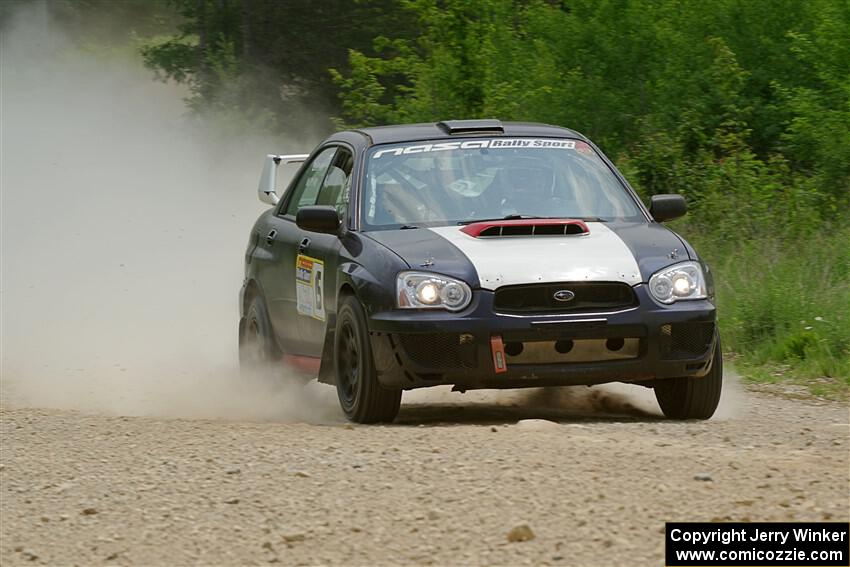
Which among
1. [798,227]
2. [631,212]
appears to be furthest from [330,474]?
[798,227]

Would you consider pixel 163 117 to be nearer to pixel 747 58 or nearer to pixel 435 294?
pixel 747 58

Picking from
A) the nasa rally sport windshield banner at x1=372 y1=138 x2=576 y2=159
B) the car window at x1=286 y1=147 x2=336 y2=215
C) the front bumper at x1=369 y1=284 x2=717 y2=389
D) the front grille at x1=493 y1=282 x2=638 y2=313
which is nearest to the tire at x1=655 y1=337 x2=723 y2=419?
the front bumper at x1=369 y1=284 x2=717 y2=389

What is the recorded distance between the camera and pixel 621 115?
20.2 metres

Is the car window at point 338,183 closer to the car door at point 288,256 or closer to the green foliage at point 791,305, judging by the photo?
the car door at point 288,256

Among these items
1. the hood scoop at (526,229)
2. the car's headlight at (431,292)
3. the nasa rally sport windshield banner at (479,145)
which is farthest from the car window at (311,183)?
the car's headlight at (431,292)

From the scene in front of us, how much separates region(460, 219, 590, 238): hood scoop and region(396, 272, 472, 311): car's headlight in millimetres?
512

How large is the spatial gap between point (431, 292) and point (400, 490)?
2127 mm

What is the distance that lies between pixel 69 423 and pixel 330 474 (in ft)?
9.36

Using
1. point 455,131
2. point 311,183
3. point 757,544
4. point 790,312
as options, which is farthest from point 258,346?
point 757,544

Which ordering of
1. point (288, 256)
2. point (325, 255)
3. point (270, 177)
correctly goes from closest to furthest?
point (325, 255) < point (288, 256) < point (270, 177)

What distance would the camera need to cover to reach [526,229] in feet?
28.6

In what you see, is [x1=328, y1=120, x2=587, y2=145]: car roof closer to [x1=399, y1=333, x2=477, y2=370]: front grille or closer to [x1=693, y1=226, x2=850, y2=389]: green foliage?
[x1=399, y1=333, x2=477, y2=370]: front grille

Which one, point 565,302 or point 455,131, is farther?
point 455,131

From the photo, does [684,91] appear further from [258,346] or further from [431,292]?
[431,292]
